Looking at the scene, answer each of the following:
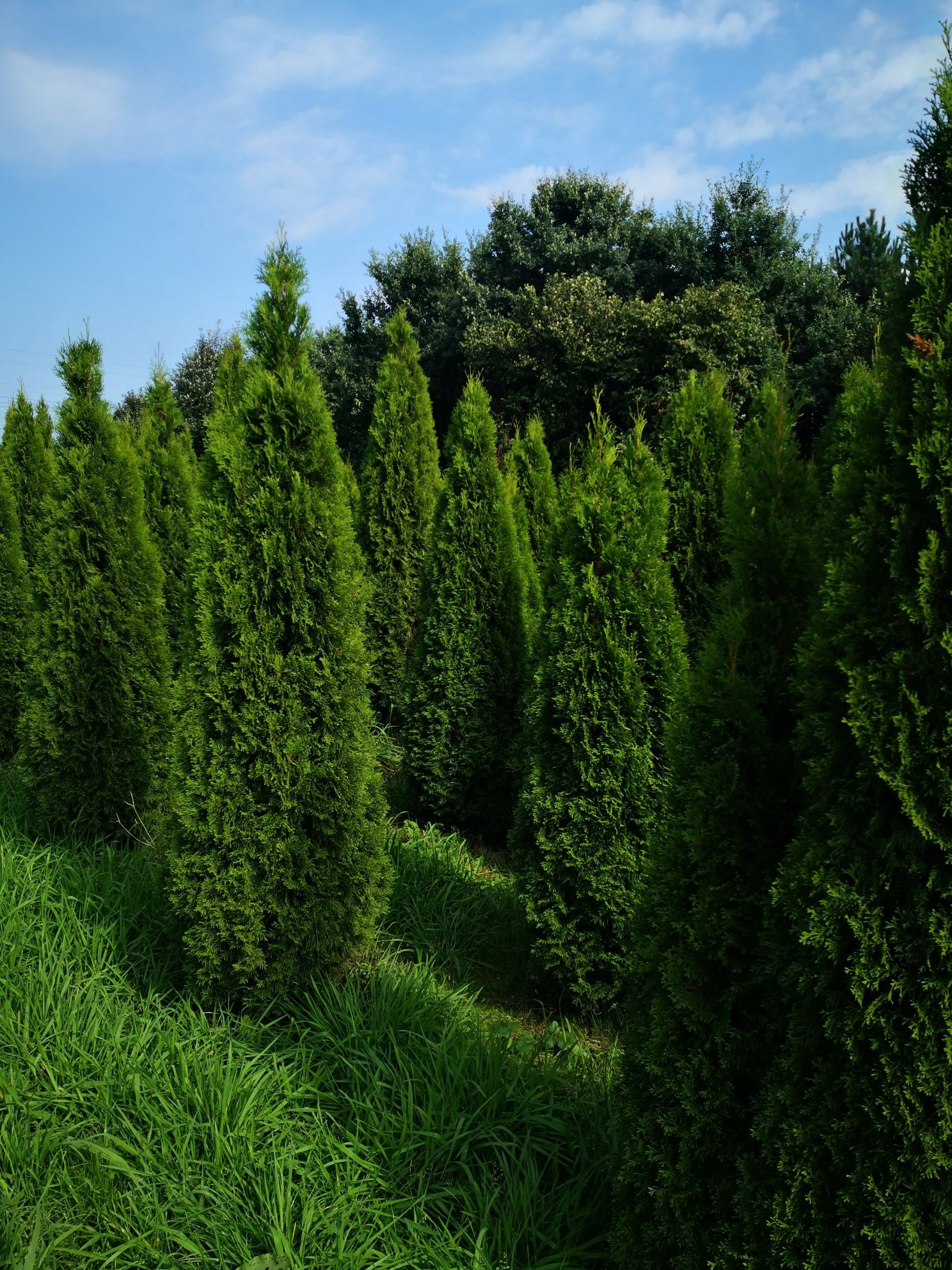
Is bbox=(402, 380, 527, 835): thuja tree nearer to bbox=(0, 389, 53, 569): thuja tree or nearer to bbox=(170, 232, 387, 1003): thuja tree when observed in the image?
bbox=(170, 232, 387, 1003): thuja tree

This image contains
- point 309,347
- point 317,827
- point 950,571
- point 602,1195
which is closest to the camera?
point 950,571

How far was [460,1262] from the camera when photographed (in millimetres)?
2670

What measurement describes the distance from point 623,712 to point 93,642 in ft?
13.0

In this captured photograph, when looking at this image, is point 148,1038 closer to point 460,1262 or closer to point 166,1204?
point 166,1204

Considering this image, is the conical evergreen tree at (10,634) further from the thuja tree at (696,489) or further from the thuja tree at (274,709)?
the thuja tree at (696,489)

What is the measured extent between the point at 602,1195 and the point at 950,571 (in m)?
2.34

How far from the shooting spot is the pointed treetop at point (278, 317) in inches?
170

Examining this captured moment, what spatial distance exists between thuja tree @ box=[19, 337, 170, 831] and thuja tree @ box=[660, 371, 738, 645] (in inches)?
154

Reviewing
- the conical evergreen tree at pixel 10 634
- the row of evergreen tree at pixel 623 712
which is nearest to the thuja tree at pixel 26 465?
the row of evergreen tree at pixel 623 712

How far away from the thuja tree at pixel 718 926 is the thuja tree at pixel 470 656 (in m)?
4.13

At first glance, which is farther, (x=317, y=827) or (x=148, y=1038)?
(x=317, y=827)

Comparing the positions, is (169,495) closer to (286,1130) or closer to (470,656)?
(470,656)

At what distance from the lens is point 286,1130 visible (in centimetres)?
316

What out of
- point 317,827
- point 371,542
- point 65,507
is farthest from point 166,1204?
point 371,542
